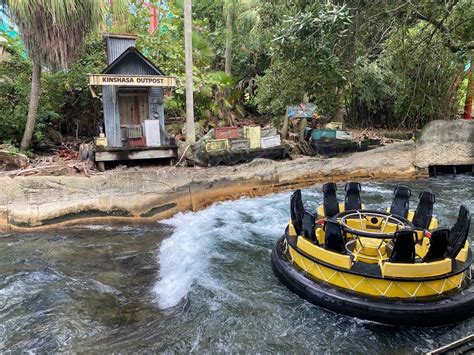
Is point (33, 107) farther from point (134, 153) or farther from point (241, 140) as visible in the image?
point (241, 140)

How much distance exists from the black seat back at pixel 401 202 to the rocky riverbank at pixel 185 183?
4.97 meters

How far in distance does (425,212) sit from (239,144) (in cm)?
632

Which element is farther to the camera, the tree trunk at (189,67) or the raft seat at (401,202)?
the tree trunk at (189,67)

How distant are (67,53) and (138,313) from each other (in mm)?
7449

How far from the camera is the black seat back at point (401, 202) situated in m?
7.80

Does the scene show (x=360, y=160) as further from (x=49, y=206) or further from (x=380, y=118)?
(x=49, y=206)

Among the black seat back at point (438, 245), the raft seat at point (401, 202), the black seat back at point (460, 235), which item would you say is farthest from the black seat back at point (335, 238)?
the raft seat at point (401, 202)

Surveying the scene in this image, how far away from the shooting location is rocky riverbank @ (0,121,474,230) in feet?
31.1

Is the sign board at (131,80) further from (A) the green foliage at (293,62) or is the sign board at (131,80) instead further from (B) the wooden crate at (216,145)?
(B) the wooden crate at (216,145)

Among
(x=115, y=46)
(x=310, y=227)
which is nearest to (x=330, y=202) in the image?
(x=310, y=227)

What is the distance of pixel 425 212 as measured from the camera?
24.2 feet

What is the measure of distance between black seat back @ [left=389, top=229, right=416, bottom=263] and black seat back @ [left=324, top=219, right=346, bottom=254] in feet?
2.47

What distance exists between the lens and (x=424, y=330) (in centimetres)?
549

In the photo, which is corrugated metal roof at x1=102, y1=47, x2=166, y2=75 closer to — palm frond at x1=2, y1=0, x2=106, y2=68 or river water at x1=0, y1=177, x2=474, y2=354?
palm frond at x1=2, y1=0, x2=106, y2=68
